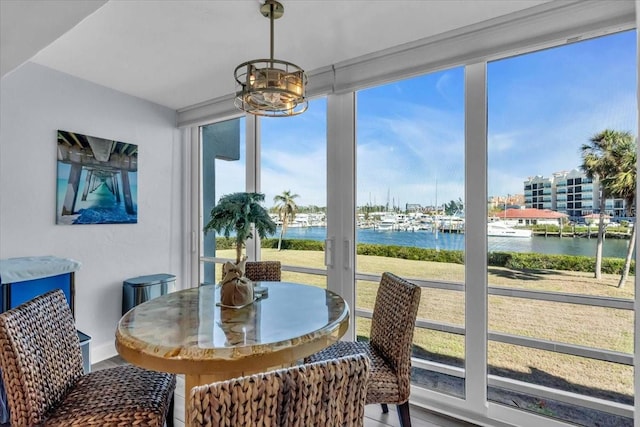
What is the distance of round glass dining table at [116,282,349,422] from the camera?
3.82 feet

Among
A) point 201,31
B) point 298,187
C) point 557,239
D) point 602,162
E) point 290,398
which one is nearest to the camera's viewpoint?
point 290,398

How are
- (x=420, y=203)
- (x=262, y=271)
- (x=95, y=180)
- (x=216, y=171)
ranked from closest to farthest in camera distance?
1. (x=420, y=203)
2. (x=262, y=271)
3. (x=95, y=180)
4. (x=216, y=171)

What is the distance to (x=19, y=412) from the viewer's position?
1266 millimetres

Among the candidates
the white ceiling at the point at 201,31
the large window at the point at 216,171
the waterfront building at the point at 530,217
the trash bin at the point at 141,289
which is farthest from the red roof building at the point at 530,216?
the trash bin at the point at 141,289

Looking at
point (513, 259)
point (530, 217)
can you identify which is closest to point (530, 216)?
point (530, 217)

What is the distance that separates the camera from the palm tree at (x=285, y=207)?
3.22 m

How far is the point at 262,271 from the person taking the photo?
2754 millimetres

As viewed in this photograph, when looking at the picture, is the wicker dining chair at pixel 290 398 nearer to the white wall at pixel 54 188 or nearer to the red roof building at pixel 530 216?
the red roof building at pixel 530 216

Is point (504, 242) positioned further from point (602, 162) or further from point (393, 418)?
point (393, 418)

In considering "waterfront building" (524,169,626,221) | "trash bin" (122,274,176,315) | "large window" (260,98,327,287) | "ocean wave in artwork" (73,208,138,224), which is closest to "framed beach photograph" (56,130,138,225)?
"ocean wave in artwork" (73,208,138,224)

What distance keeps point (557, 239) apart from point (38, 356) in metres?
2.72

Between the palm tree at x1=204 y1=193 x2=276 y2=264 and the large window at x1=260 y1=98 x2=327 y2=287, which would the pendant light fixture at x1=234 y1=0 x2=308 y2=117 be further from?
the large window at x1=260 y1=98 x2=327 y2=287

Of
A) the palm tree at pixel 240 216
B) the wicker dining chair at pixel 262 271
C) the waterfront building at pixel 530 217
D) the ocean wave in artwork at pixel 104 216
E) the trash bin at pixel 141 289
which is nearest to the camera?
the waterfront building at pixel 530 217

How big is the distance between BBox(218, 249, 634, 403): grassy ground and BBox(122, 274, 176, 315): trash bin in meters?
2.25
